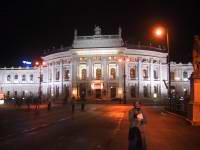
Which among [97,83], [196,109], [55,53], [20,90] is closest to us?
[196,109]

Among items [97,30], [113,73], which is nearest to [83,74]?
[113,73]

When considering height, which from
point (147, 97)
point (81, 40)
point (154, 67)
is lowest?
point (147, 97)

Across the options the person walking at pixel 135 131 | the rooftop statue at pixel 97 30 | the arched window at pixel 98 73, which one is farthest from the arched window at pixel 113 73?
the person walking at pixel 135 131

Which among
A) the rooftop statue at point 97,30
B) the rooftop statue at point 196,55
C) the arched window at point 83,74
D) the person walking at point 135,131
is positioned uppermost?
the rooftop statue at point 97,30

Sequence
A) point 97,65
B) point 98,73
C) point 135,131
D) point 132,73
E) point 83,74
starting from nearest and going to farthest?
1. point 135,131
2. point 97,65
3. point 98,73
4. point 132,73
5. point 83,74

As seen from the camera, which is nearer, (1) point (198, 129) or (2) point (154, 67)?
(1) point (198, 129)

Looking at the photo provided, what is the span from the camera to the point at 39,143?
16.5 m

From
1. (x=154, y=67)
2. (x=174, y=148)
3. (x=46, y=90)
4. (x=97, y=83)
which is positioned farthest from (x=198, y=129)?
(x=46, y=90)

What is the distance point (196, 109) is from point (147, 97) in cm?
8042

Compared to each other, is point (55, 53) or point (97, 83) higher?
point (55, 53)

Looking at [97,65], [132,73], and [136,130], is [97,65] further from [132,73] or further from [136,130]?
[136,130]

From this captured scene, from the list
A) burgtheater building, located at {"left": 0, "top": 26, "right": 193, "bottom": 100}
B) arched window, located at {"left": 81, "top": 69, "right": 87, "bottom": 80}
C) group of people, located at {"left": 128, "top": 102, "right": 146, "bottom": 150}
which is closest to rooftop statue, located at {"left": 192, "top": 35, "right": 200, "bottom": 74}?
group of people, located at {"left": 128, "top": 102, "right": 146, "bottom": 150}

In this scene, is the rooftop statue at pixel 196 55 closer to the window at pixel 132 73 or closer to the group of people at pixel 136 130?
the group of people at pixel 136 130

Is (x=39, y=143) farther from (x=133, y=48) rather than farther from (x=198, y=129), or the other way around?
(x=133, y=48)
